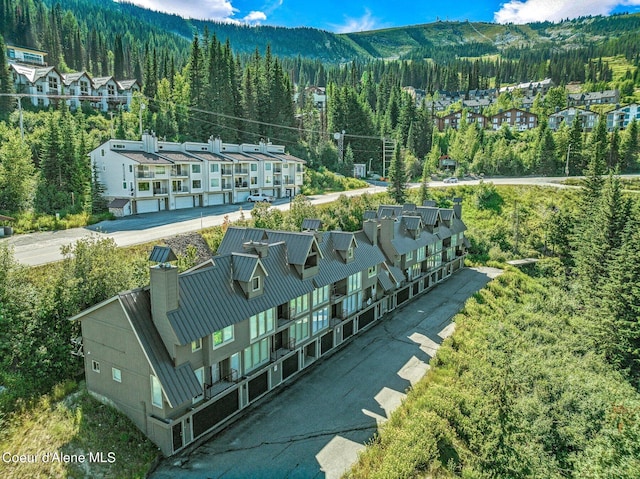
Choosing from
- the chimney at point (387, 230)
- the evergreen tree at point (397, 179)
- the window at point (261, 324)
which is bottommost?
the window at point (261, 324)

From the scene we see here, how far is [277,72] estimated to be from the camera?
8962 centimetres

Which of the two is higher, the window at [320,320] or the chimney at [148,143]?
the chimney at [148,143]

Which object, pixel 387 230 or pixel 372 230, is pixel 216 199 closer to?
pixel 387 230

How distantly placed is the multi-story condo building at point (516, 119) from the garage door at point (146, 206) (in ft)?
356

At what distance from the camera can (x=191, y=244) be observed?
39281mm

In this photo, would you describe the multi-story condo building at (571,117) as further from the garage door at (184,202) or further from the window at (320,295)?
the window at (320,295)

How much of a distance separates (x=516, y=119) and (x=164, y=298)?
136 meters

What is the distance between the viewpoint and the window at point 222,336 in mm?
21500

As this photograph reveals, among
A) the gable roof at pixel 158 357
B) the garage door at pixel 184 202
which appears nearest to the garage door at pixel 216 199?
the garage door at pixel 184 202

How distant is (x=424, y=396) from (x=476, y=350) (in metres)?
Result: 8.41

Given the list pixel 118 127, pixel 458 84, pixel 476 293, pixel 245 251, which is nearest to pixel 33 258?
pixel 245 251

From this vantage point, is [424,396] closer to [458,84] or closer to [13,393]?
[13,393]

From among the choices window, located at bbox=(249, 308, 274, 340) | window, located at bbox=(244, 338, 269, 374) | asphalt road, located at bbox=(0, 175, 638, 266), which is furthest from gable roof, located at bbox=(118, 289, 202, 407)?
asphalt road, located at bbox=(0, 175, 638, 266)

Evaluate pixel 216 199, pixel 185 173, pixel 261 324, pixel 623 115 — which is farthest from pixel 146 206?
pixel 623 115
